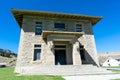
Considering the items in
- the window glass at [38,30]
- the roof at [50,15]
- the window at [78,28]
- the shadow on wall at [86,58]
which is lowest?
the shadow on wall at [86,58]

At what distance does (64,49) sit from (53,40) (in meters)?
2.41

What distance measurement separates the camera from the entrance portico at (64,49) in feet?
41.9

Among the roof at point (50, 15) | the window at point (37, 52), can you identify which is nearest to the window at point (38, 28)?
the roof at point (50, 15)

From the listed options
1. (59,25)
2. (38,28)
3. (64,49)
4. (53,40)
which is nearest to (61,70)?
(53,40)

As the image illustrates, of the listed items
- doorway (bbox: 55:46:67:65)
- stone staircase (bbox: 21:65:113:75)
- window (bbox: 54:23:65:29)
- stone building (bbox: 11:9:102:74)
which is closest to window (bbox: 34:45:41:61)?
stone building (bbox: 11:9:102:74)

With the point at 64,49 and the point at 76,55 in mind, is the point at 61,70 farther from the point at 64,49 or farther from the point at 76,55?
the point at 64,49

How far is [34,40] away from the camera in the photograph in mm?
14016

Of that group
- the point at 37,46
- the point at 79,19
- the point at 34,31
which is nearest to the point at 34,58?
the point at 37,46

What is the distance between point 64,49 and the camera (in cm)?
1479

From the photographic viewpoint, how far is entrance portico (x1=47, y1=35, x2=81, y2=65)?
41.9ft

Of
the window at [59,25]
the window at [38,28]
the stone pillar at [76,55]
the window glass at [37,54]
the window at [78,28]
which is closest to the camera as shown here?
the stone pillar at [76,55]

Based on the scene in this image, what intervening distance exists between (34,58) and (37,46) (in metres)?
1.46

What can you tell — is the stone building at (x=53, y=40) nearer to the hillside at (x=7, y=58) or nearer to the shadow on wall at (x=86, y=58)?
the shadow on wall at (x=86, y=58)

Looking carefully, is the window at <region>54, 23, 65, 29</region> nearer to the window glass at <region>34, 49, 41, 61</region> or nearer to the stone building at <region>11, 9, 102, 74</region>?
the stone building at <region>11, 9, 102, 74</region>
